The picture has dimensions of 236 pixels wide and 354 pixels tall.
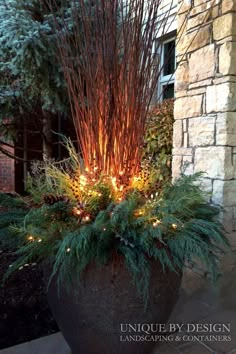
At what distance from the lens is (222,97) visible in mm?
1900

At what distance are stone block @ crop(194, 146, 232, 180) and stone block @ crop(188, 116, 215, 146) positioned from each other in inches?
1.8

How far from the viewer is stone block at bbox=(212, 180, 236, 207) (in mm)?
1923

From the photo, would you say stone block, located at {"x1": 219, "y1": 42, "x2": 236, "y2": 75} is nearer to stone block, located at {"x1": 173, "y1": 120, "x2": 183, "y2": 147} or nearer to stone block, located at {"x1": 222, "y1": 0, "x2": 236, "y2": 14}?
stone block, located at {"x1": 222, "y1": 0, "x2": 236, "y2": 14}

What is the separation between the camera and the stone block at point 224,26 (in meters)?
1.85

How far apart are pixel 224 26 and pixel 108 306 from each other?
1.70 metres

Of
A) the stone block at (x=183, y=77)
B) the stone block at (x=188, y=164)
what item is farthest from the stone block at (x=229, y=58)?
the stone block at (x=188, y=164)

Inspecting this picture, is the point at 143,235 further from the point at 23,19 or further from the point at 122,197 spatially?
the point at 23,19

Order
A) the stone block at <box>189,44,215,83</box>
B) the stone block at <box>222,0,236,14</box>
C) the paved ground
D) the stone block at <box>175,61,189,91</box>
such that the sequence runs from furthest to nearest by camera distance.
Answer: the stone block at <box>175,61,189,91</box> → the stone block at <box>189,44,215,83</box> → the stone block at <box>222,0,236,14</box> → the paved ground

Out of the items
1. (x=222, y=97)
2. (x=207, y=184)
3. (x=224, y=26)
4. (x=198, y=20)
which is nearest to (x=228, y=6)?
(x=224, y=26)

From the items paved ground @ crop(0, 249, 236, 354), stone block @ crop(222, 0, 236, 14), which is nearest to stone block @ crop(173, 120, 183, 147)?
stone block @ crop(222, 0, 236, 14)

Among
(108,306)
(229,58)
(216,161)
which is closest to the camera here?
(108,306)

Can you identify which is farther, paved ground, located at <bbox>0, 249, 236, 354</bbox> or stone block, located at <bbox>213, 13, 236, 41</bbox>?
stone block, located at <bbox>213, 13, 236, 41</bbox>

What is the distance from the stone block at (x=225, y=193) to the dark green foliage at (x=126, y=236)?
20.4 inches

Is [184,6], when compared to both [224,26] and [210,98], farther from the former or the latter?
[210,98]
